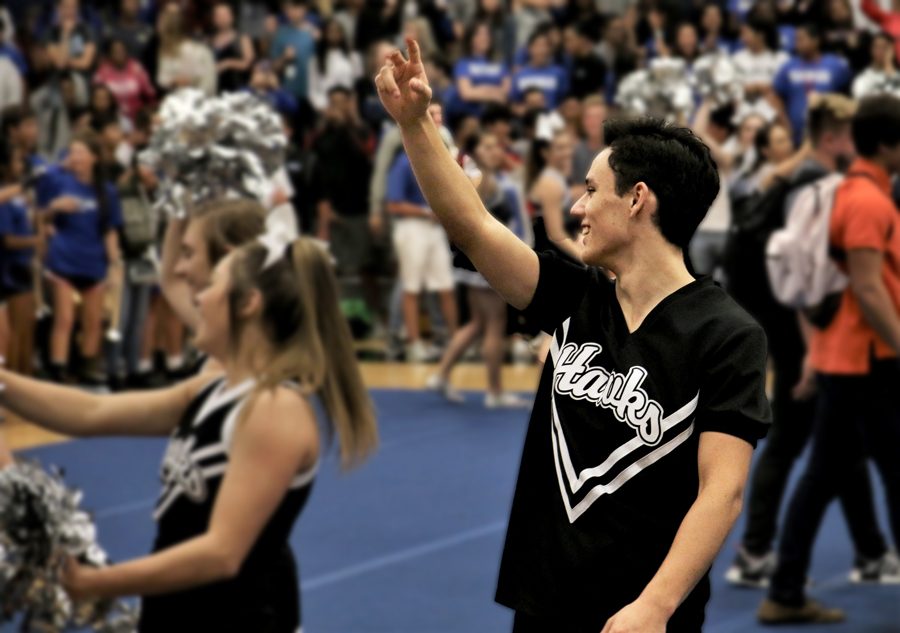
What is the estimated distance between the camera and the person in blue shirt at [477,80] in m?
16.2

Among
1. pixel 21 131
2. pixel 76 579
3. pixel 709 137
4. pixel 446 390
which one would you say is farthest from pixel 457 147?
pixel 21 131

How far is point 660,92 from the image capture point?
12.3 meters

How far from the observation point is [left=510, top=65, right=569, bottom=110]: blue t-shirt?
1636 cm

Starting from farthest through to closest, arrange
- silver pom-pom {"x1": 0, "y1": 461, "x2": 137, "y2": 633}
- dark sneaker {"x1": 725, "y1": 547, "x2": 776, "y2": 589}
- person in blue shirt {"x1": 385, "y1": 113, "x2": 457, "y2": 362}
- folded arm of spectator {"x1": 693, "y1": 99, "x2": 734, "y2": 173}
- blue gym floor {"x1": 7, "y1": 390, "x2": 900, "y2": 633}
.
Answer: person in blue shirt {"x1": 385, "y1": 113, "x2": 457, "y2": 362} → folded arm of spectator {"x1": 693, "y1": 99, "x2": 734, "y2": 173} → dark sneaker {"x1": 725, "y1": 547, "x2": 776, "y2": 589} → blue gym floor {"x1": 7, "y1": 390, "x2": 900, "y2": 633} → silver pom-pom {"x1": 0, "y1": 461, "x2": 137, "y2": 633}

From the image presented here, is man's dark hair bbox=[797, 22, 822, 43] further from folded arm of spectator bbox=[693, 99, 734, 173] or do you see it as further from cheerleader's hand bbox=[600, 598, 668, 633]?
cheerleader's hand bbox=[600, 598, 668, 633]

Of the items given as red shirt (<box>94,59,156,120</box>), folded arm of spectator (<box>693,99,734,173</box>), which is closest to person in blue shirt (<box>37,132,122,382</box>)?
red shirt (<box>94,59,156,120</box>)

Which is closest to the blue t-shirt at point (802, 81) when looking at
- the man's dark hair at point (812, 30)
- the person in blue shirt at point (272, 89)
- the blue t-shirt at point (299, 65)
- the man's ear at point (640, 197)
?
the man's dark hair at point (812, 30)

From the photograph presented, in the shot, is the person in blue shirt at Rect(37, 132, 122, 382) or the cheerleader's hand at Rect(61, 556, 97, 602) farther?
the person in blue shirt at Rect(37, 132, 122, 382)

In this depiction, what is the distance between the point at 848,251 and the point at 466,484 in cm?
375

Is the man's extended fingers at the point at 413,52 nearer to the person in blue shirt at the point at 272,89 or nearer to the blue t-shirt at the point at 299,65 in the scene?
the person in blue shirt at the point at 272,89

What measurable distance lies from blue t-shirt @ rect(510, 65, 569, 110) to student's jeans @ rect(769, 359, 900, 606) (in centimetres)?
999

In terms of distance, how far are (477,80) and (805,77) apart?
326cm

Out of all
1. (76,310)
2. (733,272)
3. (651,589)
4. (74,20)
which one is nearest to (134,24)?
(74,20)

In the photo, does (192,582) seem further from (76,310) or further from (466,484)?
(76,310)
